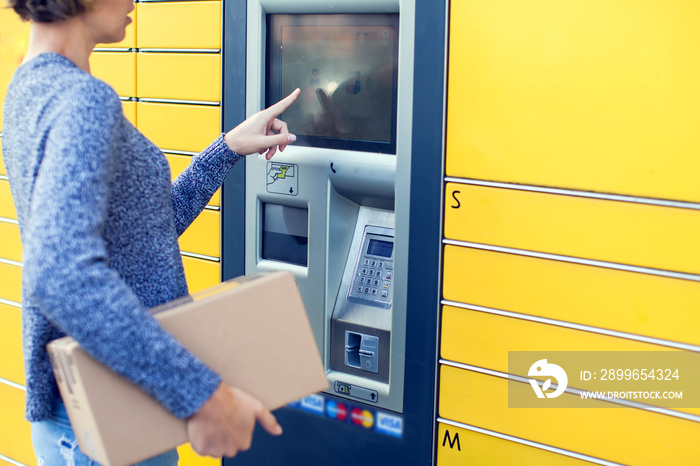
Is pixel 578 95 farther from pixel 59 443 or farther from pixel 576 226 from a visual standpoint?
pixel 59 443

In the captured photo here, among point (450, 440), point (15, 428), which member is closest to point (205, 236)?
point (450, 440)

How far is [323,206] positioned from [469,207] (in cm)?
46

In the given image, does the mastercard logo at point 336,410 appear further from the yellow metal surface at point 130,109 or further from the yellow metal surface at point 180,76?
the yellow metal surface at point 130,109

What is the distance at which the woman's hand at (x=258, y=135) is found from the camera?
6.29ft

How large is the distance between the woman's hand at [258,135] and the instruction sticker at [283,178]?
22 cm

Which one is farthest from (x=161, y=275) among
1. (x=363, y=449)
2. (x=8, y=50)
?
(x=8, y=50)

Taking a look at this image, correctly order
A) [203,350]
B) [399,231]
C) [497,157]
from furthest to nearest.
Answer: [399,231] → [497,157] → [203,350]

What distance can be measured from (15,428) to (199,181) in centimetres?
203

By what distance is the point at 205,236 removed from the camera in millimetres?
2486

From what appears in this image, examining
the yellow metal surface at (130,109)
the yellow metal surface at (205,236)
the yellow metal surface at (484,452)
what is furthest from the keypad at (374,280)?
the yellow metal surface at (130,109)

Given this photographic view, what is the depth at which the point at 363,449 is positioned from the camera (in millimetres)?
2240

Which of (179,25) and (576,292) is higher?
(179,25)

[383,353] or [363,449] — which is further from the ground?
[383,353]

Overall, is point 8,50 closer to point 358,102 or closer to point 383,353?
point 358,102
